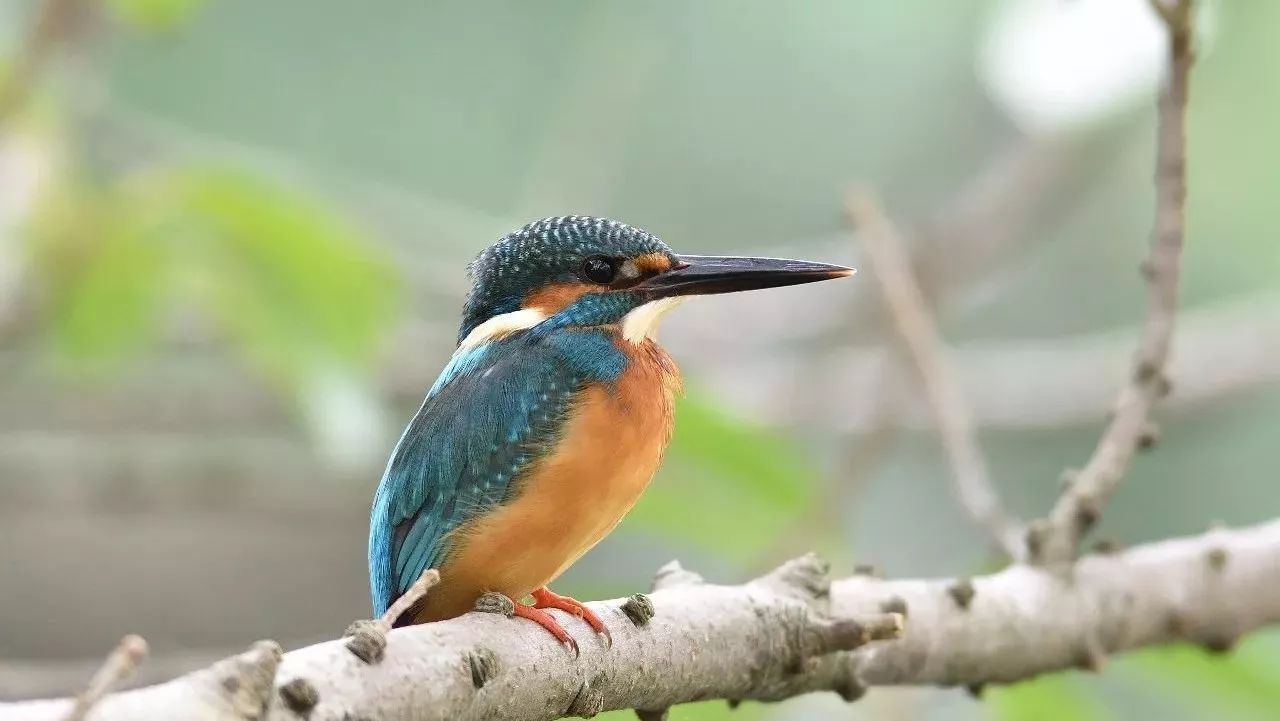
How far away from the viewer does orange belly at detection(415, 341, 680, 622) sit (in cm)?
151

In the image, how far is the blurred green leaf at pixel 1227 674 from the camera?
195 cm

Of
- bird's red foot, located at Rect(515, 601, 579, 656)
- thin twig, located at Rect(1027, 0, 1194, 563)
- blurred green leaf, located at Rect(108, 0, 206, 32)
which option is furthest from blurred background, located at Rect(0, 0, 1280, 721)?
bird's red foot, located at Rect(515, 601, 579, 656)

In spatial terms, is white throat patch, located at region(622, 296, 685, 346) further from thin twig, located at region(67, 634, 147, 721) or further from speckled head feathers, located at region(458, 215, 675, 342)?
thin twig, located at region(67, 634, 147, 721)

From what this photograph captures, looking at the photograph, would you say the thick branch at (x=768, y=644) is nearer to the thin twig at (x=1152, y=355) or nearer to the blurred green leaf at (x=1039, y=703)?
the thin twig at (x=1152, y=355)

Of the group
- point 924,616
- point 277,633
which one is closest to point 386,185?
point 277,633

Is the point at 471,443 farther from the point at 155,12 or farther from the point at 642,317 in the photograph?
the point at 155,12

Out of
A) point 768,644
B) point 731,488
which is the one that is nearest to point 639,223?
point 731,488

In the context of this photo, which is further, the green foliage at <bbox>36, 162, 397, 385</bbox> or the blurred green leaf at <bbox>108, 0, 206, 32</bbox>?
the blurred green leaf at <bbox>108, 0, 206, 32</bbox>

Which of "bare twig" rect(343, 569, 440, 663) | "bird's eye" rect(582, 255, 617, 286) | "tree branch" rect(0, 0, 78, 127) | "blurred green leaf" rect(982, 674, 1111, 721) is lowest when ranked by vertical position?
"bare twig" rect(343, 569, 440, 663)

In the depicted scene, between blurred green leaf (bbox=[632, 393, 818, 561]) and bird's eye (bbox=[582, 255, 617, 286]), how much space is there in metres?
0.40

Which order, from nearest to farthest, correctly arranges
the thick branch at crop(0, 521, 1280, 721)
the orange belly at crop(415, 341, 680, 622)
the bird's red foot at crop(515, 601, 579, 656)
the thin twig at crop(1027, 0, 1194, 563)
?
the thick branch at crop(0, 521, 1280, 721) < the bird's red foot at crop(515, 601, 579, 656) < the orange belly at crop(415, 341, 680, 622) < the thin twig at crop(1027, 0, 1194, 563)

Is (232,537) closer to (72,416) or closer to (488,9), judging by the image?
A: (72,416)

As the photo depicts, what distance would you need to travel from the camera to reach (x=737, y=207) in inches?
183

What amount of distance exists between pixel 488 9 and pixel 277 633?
1.98m
